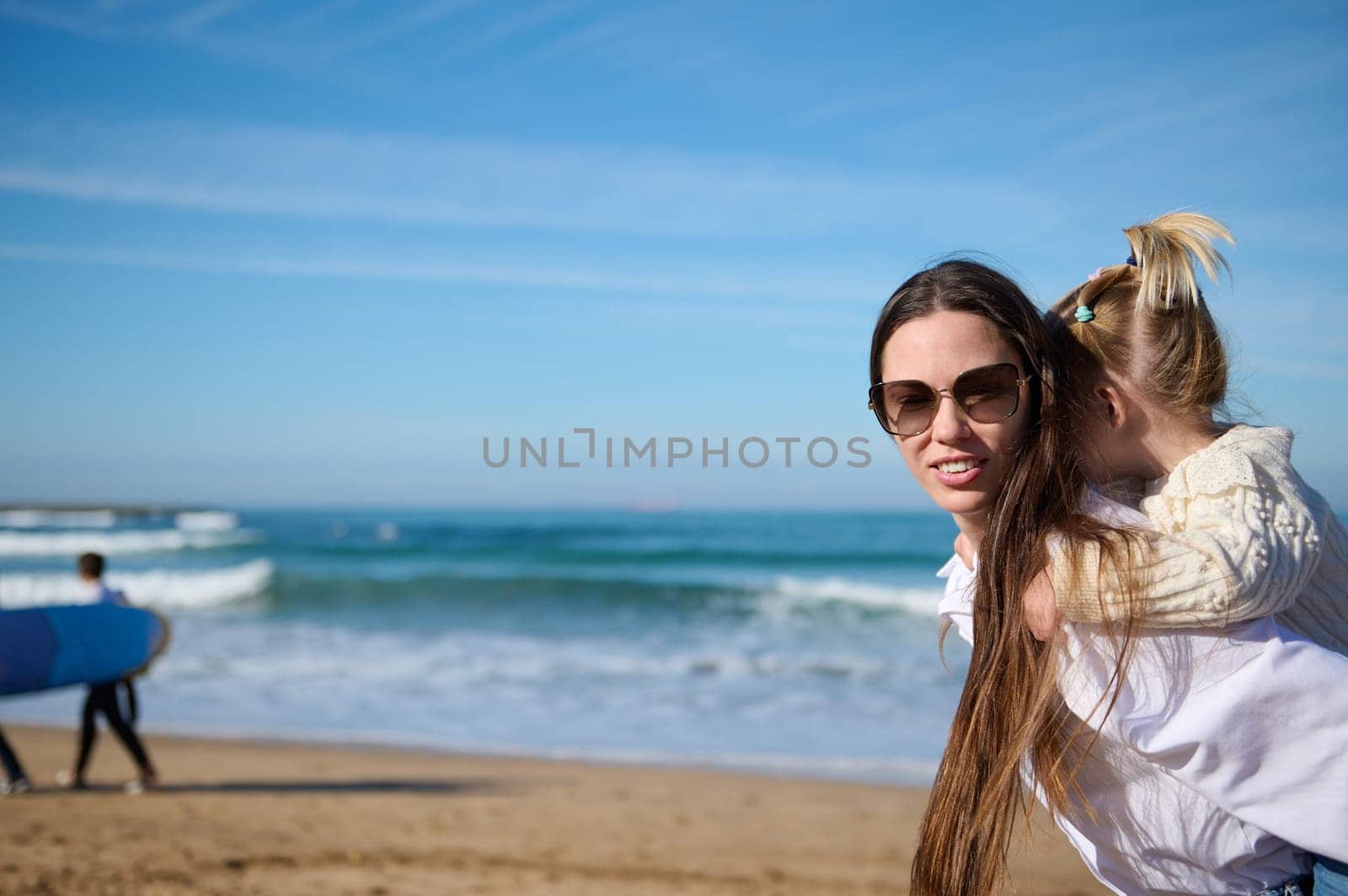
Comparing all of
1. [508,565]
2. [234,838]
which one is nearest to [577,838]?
[234,838]

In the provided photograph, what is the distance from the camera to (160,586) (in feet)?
79.1

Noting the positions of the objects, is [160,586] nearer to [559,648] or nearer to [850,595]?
[559,648]

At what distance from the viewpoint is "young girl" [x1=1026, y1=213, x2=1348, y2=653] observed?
58.7 inches

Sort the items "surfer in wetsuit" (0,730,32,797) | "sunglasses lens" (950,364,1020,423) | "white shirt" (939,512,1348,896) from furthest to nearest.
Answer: "surfer in wetsuit" (0,730,32,797), "sunglasses lens" (950,364,1020,423), "white shirt" (939,512,1348,896)

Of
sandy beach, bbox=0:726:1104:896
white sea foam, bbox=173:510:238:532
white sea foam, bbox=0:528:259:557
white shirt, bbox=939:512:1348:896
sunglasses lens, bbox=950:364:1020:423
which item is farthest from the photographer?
white sea foam, bbox=173:510:238:532

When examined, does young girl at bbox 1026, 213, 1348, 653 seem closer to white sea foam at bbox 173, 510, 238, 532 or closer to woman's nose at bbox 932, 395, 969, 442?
woman's nose at bbox 932, 395, 969, 442

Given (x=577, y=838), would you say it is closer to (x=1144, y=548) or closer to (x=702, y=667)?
(x=1144, y=548)

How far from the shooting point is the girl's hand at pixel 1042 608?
158 centimetres

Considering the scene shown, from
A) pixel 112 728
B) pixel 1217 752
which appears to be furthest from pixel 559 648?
pixel 1217 752

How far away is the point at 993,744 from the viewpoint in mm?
1672

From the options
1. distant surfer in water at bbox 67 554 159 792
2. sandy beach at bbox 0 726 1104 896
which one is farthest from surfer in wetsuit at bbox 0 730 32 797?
distant surfer in water at bbox 67 554 159 792

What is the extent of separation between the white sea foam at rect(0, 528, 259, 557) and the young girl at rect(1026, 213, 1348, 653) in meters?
36.1

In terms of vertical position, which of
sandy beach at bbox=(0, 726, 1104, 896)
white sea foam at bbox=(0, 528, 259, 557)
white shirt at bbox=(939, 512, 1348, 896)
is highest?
white shirt at bbox=(939, 512, 1348, 896)

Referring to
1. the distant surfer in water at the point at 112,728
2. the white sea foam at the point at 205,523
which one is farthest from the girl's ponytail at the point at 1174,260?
the white sea foam at the point at 205,523
